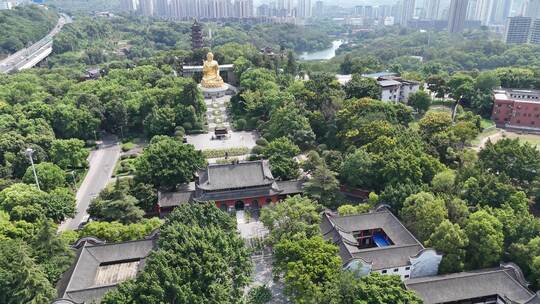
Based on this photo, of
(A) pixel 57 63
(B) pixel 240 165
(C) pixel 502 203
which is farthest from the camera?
(A) pixel 57 63

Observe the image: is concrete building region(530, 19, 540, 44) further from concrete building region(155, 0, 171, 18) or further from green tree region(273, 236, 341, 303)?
concrete building region(155, 0, 171, 18)

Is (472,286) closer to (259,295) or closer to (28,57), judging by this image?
(259,295)

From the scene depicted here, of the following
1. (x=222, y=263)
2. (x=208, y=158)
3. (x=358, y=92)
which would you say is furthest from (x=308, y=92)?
(x=222, y=263)

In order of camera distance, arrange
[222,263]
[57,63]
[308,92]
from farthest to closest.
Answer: [57,63]
[308,92]
[222,263]

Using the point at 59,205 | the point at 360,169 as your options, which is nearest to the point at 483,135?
the point at 360,169

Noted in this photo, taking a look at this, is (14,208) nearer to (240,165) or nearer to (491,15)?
(240,165)

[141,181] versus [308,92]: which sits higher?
[308,92]

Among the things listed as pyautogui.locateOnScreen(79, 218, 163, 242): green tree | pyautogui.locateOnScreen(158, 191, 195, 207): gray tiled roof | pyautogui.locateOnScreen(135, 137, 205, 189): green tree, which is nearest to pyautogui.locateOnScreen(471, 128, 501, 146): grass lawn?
pyautogui.locateOnScreen(135, 137, 205, 189): green tree
